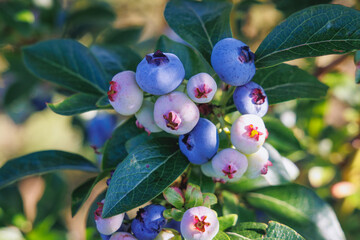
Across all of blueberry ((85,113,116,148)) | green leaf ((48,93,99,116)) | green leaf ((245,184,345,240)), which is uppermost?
green leaf ((48,93,99,116))

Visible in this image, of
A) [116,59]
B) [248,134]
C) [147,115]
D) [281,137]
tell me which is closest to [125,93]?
[147,115]

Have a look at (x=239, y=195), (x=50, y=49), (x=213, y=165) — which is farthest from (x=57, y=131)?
(x=213, y=165)

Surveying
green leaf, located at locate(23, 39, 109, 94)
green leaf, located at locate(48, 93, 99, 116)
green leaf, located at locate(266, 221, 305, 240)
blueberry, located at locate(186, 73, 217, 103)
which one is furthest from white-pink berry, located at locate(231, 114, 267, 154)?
green leaf, located at locate(23, 39, 109, 94)

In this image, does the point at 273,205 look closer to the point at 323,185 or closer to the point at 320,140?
the point at 323,185

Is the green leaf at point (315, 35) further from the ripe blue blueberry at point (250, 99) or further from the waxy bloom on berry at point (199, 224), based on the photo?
the waxy bloom on berry at point (199, 224)

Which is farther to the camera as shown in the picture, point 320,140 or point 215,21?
point 320,140

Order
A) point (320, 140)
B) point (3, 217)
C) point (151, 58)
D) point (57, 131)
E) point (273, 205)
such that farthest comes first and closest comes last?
point (57, 131)
point (320, 140)
point (3, 217)
point (273, 205)
point (151, 58)

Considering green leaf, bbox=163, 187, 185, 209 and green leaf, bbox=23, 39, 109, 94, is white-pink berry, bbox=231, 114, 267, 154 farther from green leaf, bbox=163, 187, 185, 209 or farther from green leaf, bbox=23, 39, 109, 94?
green leaf, bbox=23, 39, 109, 94

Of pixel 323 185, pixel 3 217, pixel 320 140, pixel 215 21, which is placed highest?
pixel 215 21
